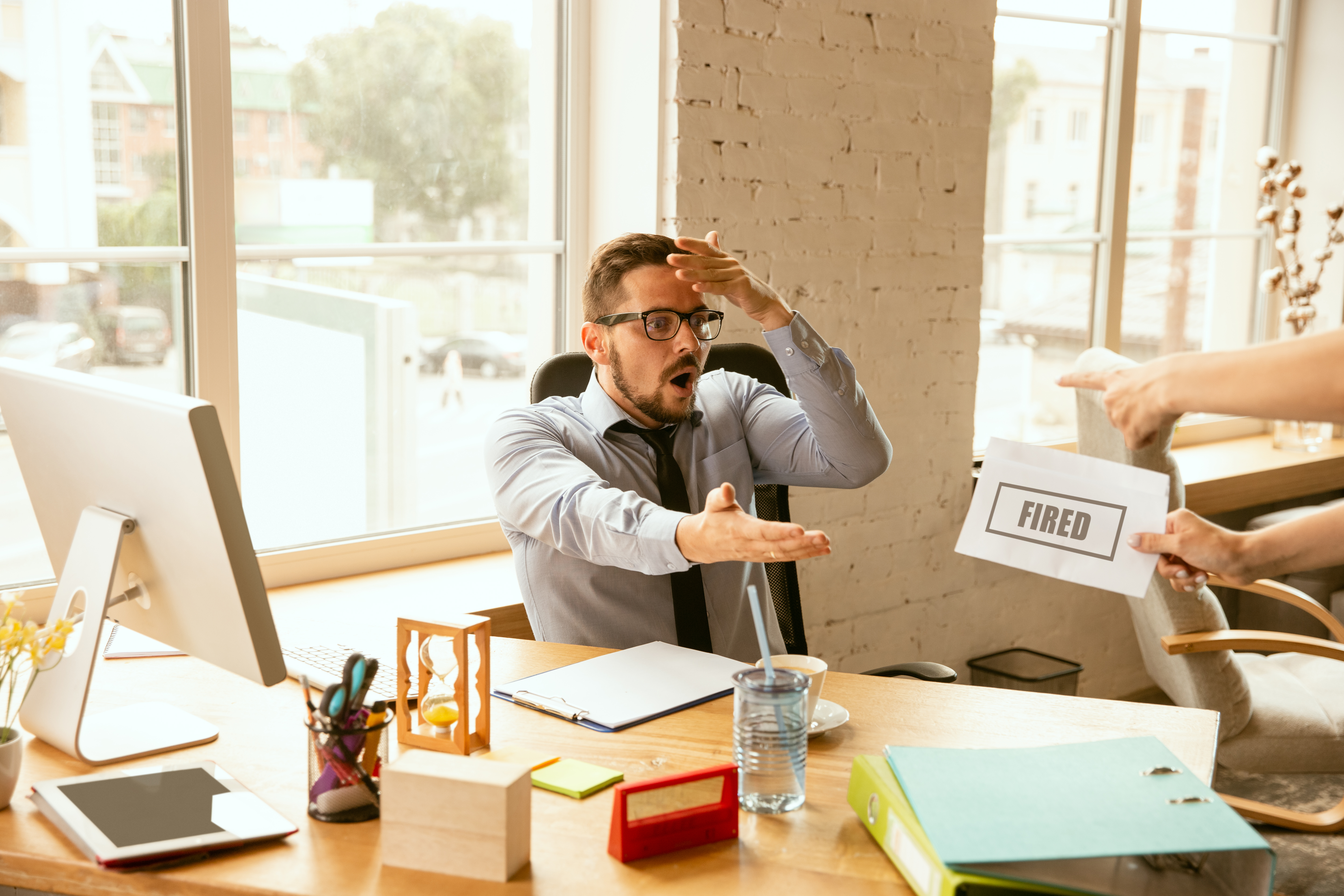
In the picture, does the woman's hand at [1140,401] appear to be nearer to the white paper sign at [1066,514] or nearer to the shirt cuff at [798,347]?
the white paper sign at [1066,514]

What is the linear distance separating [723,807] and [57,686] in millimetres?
785

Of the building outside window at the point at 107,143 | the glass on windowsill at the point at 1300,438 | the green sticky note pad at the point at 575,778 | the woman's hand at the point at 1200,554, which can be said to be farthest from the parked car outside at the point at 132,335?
the glass on windowsill at the point at 1300,438

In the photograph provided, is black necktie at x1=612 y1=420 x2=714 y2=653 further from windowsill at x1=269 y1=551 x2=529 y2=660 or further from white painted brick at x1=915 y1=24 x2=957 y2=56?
white painted brick at x1=915 y1=24 x2=957 y2=56

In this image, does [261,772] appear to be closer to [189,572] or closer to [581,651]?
[189,572]

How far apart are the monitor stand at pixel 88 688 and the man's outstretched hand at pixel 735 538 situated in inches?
25.2

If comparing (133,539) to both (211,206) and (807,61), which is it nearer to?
(211,206)

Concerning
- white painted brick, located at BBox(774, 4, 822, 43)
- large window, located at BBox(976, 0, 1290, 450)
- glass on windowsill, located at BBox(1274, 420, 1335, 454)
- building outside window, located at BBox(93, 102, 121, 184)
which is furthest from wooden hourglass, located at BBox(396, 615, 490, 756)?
glass on windowsill, located at BBox(1274, 420, 1335, 454)

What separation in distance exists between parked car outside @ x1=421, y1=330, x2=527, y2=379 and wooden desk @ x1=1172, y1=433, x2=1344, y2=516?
6.50 ft

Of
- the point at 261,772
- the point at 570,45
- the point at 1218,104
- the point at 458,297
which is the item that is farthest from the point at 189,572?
the point at 1218,104

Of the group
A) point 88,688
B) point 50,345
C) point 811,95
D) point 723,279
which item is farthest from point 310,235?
point 88,688

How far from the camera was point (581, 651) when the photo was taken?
66.6 inches

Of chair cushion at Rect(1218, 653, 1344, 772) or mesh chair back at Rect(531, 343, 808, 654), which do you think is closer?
mesh chair back at Rect(531, 343, 808, 654)

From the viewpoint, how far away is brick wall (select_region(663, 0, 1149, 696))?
99.2 inches

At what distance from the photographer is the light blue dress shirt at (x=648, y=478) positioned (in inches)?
68.7
